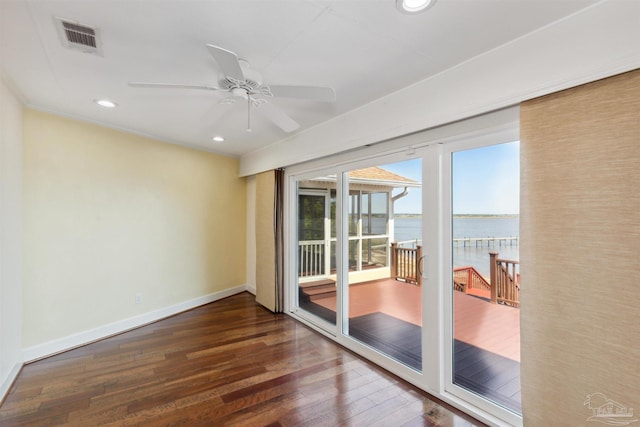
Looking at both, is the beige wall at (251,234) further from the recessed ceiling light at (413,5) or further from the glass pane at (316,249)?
the recessed ceiling light at (413,5)

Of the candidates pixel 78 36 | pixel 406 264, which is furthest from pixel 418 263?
pixel 78 36

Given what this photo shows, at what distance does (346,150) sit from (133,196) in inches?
115

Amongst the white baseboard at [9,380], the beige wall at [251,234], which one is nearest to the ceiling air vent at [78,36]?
the white baseboard at [9,380]

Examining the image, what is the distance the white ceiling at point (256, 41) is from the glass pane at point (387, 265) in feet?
2.93

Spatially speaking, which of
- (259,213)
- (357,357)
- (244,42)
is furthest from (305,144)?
(357,357)

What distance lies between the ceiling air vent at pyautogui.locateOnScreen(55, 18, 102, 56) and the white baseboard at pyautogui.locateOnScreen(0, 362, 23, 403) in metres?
2.71

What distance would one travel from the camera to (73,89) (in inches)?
101

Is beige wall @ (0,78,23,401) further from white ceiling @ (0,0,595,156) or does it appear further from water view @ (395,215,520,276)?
water view @ (395,215,520,276)

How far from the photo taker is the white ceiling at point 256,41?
1.54 metres

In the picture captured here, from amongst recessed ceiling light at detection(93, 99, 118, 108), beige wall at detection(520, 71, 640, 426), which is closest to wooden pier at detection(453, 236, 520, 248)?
beige wall at detection(520, 71, 640, 426)

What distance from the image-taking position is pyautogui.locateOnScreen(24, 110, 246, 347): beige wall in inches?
120

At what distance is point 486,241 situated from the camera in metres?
2.27

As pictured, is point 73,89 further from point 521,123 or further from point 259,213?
point 521,123

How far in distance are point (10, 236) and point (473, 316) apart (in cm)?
417
